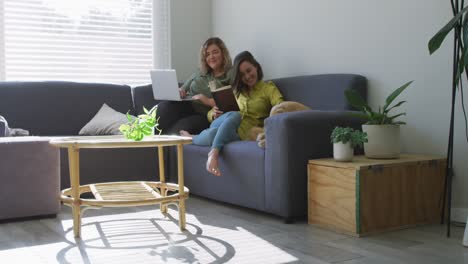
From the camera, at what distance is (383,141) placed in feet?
8.76

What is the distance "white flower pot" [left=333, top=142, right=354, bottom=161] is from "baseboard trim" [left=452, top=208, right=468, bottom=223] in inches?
25.4

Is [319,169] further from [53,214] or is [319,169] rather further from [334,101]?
[53,214]

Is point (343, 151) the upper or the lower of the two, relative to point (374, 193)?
upper

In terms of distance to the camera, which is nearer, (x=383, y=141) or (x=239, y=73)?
(x=383, y=141)

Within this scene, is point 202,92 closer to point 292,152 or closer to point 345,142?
point 292,152

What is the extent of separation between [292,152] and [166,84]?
141cm

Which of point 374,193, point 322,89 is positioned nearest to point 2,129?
point 322,89

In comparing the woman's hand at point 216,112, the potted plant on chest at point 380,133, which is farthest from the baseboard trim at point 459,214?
the woman's hand at point 216,112

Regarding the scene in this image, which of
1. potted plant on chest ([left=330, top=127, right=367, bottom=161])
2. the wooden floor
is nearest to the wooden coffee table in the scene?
the wooden floor

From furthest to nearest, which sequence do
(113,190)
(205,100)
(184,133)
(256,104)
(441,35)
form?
(205,100) → (184,133) → (256,104) → (113,190) → (441,35)

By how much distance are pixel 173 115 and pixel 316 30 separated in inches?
44.4

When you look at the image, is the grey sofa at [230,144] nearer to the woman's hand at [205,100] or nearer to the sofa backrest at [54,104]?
the sofa backrest at [54,104]

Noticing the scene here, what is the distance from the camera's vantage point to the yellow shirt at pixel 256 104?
340 cm

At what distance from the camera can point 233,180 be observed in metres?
3.08
